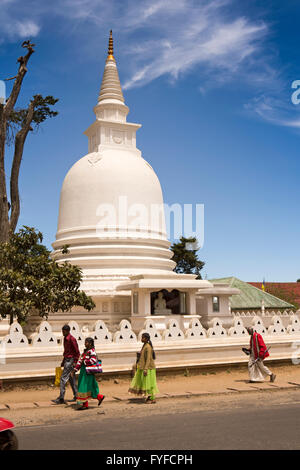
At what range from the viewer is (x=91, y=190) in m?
23.7

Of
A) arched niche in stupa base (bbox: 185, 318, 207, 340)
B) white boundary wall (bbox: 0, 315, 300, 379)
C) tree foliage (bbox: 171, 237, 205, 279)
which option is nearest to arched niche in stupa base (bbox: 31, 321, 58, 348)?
white boundary wall (bbox: 0, 315, 300, 379)

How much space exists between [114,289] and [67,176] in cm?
770

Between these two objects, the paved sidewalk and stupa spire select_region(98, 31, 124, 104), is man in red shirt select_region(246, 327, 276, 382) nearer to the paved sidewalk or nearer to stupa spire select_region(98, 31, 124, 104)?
the paved sidewalk

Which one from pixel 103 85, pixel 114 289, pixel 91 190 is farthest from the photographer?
pixel 103 85

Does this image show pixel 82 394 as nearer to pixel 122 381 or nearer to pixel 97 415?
pixel 97 415

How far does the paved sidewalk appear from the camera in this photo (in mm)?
11906

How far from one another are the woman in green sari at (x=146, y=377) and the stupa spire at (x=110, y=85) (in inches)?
709

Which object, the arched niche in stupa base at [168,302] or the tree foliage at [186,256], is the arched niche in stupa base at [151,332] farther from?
the tree foliage at [186,256]

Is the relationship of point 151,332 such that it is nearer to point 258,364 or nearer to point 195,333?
point 195,333

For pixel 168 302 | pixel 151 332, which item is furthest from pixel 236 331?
pixel 168 302

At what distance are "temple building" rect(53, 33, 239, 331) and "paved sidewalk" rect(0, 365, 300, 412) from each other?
151 inches

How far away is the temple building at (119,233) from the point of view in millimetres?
19906

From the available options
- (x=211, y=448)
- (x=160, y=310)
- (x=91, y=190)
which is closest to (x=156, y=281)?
(x=160, y=310)

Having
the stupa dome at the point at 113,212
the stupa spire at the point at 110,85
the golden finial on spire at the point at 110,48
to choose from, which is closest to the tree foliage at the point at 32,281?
the stupa dome at the point at 113,212
